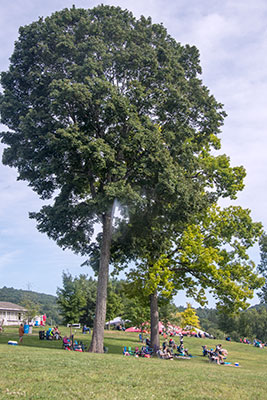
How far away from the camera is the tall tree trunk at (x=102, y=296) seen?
806 inches

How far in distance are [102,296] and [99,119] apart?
1030 centimetres

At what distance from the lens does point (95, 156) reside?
Answer: 62.5ft

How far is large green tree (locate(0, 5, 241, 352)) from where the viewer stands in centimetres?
2017

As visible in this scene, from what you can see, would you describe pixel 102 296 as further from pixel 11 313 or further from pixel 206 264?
pixel 11 313

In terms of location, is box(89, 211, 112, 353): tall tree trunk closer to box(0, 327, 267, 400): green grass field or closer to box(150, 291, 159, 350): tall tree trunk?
box(0, 327, 267, 400): green grass field

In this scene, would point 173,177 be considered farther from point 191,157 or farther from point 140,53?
point 140,53

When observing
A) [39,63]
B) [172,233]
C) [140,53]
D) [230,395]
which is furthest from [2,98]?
[230,395]

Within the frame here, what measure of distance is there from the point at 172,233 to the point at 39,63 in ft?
48.0

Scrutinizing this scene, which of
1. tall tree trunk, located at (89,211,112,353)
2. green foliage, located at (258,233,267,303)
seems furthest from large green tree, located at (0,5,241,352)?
green foliage, located at (258,233,267,303)

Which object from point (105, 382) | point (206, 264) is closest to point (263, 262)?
point (206, 264)

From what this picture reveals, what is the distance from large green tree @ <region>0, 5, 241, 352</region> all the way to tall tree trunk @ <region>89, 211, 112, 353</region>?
56mm

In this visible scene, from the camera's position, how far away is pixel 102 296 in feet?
69.3

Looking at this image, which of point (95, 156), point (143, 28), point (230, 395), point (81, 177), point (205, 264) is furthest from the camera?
point (205, 264)

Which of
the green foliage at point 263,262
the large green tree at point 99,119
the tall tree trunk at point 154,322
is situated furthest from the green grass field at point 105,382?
the green foliage at point 263,262
